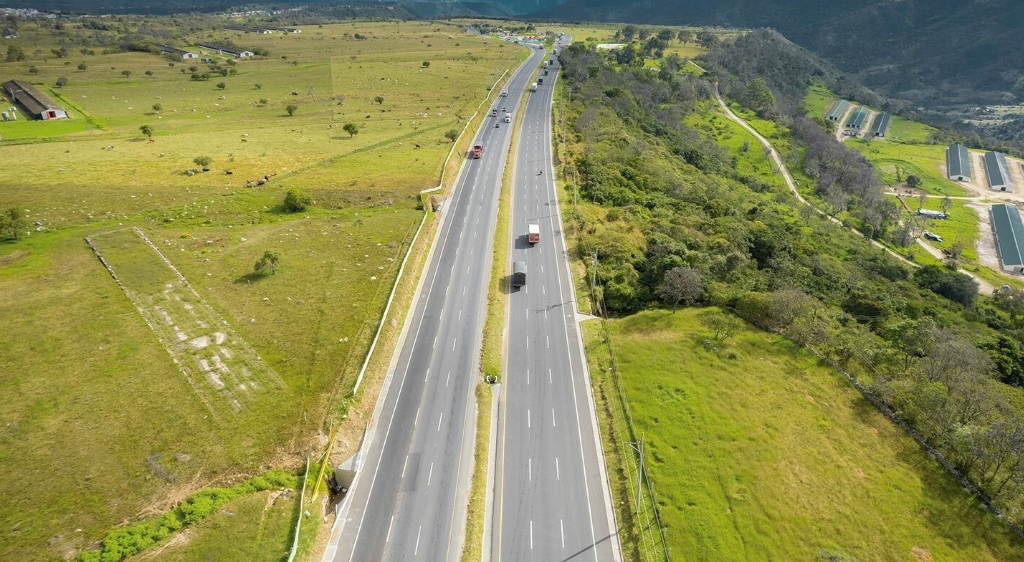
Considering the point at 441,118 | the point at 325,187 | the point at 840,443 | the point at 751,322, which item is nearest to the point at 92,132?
the point at 325,187

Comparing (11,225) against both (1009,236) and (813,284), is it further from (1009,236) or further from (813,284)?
(1009,236)

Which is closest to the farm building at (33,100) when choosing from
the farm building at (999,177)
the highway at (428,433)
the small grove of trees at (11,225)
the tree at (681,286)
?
the small grove of trees at (11,225)

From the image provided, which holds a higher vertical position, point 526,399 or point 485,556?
point 526,399

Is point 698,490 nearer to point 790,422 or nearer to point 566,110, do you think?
point 790,422

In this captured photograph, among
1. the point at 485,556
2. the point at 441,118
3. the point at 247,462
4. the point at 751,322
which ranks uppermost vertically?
the point at 441,118

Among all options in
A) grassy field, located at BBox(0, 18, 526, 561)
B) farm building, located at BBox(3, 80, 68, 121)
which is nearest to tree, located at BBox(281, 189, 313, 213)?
grassy field, located at BBox(0, 18, 526, 561)

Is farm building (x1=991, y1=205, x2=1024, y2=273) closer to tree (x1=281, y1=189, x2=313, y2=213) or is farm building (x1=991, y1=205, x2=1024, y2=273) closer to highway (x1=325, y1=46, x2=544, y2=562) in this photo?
highway (x1=325, y1=46, x2=544, y2=562)

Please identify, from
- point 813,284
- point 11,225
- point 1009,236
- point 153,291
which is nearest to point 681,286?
point 813,284
